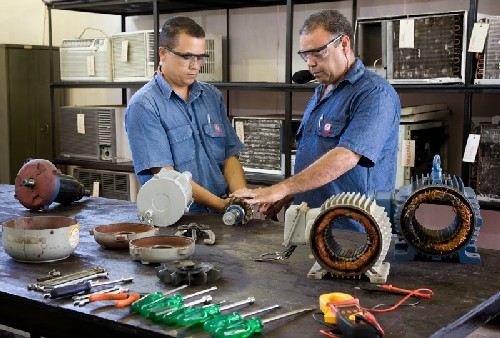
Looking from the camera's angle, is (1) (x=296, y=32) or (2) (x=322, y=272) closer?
(2) (x=322, y=272)

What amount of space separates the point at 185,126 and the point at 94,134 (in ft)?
6.21

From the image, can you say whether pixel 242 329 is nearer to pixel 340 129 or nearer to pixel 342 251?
pixel 342 251

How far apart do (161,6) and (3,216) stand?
241cm

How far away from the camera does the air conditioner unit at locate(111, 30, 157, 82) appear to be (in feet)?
13.2

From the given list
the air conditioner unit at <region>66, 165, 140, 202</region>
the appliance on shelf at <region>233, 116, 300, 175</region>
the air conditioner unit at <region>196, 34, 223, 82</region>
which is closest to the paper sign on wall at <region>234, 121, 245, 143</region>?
the appliance on shelf at <region>233, 116, 300, 175</region>

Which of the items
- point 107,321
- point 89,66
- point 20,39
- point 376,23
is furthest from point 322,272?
point 20,39

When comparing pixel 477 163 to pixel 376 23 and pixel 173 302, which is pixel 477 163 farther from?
pixel 173 302

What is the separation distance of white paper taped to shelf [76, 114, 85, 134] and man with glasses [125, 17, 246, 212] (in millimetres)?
1855

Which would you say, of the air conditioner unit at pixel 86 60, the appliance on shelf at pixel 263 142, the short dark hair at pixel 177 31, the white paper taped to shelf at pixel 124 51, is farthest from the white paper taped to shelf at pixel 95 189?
the short dark hair at pixel 177 31

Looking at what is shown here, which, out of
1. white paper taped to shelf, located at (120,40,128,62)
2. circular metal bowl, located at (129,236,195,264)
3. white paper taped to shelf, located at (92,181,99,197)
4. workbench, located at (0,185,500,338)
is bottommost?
white paper taped to shelf, located at (92,181,99,197)

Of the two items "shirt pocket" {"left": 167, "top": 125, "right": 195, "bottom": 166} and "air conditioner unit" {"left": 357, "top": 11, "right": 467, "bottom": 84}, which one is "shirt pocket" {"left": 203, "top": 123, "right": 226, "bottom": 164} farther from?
"air conditioner unit" {"left": 357, "top": 11, "right": 467, "bottom": 84}

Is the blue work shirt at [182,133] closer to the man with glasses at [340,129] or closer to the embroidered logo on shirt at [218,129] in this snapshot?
the embroidered logo on shirt at [218,129]

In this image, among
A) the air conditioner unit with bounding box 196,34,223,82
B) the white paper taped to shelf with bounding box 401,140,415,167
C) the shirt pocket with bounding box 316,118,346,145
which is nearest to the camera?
the shirt pocket with bounding box 316,118,346,145

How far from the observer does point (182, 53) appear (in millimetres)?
2568
